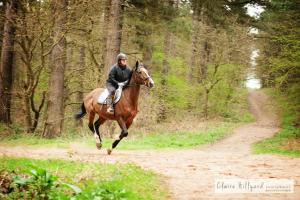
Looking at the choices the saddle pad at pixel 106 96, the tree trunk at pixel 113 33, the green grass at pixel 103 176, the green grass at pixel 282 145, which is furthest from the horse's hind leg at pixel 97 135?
the green grass at pixel 282 145

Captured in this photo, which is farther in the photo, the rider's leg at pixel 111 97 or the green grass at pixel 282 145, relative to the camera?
the green grass at pixel 282 145

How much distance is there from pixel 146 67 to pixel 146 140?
16.6 feet

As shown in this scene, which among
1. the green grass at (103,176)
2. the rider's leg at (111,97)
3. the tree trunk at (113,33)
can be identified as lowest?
the green grass at (103,176)

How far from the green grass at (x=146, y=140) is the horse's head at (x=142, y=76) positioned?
3.70 m

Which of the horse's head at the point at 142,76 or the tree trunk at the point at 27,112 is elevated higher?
the horse's head at the point at 142,76

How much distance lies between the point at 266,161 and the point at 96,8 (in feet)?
40.3

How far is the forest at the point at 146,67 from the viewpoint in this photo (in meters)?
16.5

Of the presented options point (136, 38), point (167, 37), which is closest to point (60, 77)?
point (136, 38)

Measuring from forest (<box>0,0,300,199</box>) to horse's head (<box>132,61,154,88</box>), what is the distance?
7.95ft

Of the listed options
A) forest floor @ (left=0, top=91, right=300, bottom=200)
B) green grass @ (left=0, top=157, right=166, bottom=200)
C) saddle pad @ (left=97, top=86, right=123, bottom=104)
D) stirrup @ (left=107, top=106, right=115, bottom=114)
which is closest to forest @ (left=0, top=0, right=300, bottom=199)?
green grass @ (left=0, top=157, right=166, bottom=200)

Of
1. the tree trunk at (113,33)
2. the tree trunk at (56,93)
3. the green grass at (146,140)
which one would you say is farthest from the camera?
the tree trunk at (56,93)

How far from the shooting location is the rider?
14413 millimetres

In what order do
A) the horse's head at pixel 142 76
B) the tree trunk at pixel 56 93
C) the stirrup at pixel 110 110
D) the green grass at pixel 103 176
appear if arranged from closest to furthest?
the green grass at pixel 103 176 → the horse's head at pixel 142 76 → the stirrup at pixel 110 110 → the tree trunk at pixel 56 93

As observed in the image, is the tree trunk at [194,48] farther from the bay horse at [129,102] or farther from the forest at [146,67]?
the bay horse at [129,102]
